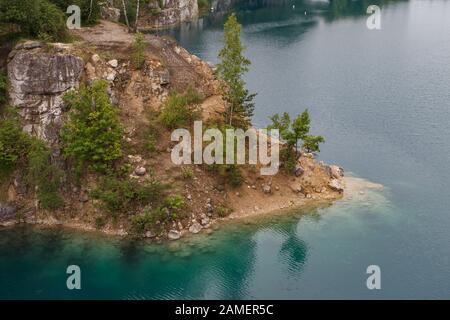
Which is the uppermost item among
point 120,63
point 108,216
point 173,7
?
point 173,7

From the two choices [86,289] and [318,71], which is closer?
[86,289]

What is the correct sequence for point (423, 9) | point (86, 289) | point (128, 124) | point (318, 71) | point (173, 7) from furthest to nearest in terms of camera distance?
1. point (423, 9)
2. point (173, 7)
3. point (318, 71)
4. point (128, 124)
5. point (86, 289)

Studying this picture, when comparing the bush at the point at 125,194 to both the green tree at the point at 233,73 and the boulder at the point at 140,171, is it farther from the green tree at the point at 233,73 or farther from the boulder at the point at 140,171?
the green tree at the point at 233,73

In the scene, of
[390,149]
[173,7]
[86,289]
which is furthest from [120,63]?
[173,7]

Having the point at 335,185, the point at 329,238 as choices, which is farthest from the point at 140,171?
the point at 335,185

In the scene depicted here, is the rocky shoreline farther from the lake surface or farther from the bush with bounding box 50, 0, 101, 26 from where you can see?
the bush with bounding box 50, 0, 101, 26

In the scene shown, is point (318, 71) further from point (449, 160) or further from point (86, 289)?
point (86, 289)
